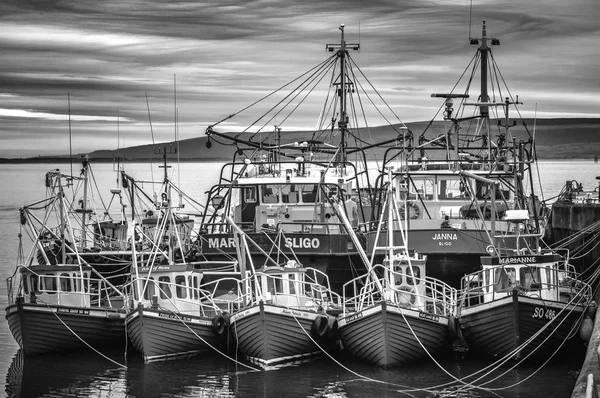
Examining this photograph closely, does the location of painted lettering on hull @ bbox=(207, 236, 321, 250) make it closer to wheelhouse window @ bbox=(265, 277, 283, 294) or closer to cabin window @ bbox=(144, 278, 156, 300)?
wheelhouse window @ bbox=(265, 277, 283, 294)

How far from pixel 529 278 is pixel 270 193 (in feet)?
42.3

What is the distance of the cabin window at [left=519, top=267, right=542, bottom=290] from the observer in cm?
2419

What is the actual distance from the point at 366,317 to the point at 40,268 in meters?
9.28

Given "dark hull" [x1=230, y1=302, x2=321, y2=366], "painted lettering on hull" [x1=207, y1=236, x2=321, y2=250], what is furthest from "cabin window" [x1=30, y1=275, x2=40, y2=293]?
"painted lettering on hull" [x1=207, y1=236, x2=321, y2=250]

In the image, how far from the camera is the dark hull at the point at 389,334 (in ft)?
74.3

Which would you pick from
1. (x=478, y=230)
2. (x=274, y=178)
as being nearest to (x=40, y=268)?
(x=274, y=178)

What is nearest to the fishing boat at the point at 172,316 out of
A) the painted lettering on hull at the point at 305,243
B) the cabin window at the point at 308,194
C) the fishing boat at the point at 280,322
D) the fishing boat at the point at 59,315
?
the fishing boat at the point at 280,322

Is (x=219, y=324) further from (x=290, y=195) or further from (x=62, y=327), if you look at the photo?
(x=290, y=195)

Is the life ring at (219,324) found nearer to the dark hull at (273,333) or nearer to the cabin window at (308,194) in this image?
the dark hull at (273,333)

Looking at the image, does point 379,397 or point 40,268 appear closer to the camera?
point 379,397

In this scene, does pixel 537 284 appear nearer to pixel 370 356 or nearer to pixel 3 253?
pixel 370 356

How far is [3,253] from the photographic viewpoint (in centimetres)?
6128

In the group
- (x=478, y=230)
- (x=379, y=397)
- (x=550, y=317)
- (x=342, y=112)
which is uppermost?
(x=342, y=112)

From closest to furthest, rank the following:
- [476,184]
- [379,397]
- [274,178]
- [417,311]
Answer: [379,397] < [417,311] < [274,178] < [476,184]
